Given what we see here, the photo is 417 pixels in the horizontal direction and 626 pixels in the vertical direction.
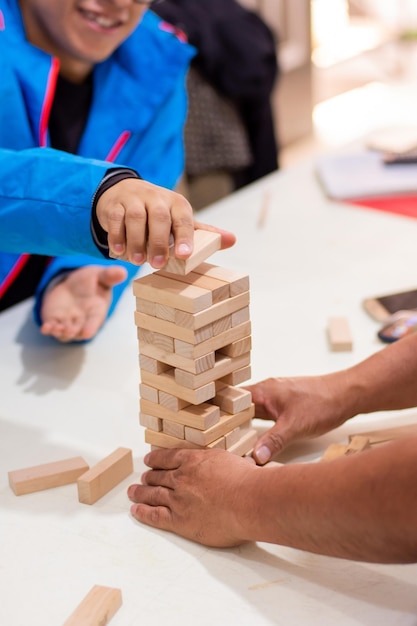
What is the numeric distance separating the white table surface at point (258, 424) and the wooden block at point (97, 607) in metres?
0.01

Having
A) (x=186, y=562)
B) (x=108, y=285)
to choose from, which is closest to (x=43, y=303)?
(x=108, y=285)

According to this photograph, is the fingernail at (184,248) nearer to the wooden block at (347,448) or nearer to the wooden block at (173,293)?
the wooden block at (173,293)

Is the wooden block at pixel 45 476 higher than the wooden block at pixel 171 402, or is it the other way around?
the wooden block at pixel 171 402

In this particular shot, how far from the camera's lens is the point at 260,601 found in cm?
92

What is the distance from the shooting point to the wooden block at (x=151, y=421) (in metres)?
1.11

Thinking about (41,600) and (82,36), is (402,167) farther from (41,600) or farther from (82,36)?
(41,600)

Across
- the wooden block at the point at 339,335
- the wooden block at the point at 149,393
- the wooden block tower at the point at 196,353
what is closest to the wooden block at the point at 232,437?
the wooden block tower at the point at 196,353

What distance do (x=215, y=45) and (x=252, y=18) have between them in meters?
0.33

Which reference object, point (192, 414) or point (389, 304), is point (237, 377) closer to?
point (192, 414)

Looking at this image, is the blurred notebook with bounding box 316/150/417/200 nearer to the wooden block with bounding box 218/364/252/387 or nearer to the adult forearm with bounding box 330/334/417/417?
the adult forearm with bounding box 330/334/417/417

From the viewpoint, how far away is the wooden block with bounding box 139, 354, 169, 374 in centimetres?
107

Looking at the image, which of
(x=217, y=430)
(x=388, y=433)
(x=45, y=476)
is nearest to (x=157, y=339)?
(x=217, y=430)

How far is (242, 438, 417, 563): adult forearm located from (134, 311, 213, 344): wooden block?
175mm

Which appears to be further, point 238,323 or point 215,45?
point 215,45
